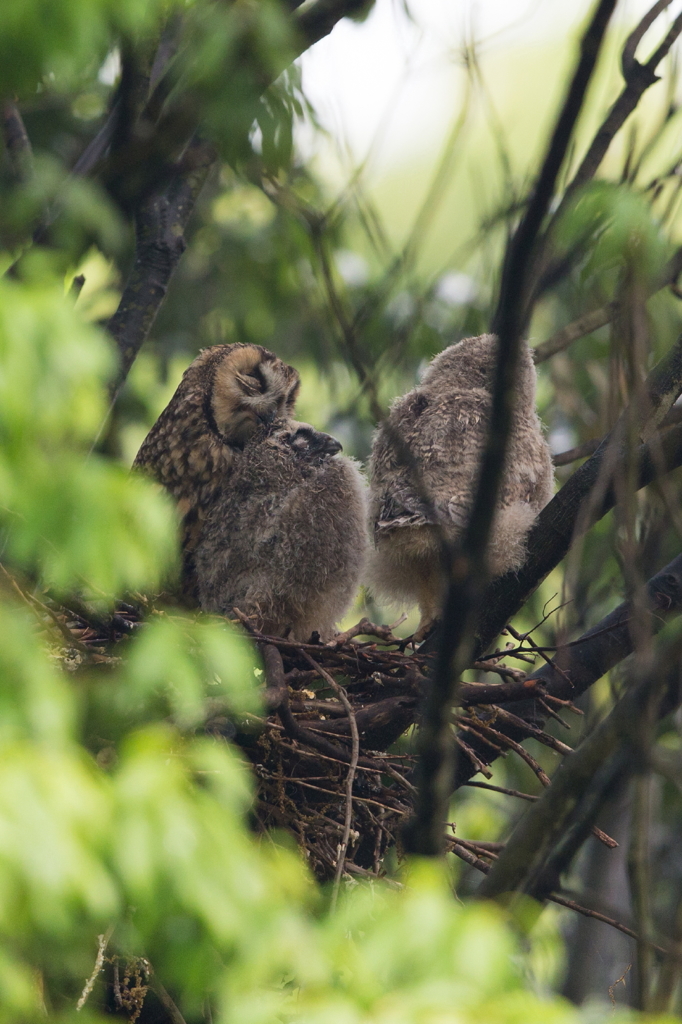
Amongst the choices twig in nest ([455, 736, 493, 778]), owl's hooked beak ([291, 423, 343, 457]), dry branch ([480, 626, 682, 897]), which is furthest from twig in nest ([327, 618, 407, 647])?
dry branch ([480, 626, 682, 897])

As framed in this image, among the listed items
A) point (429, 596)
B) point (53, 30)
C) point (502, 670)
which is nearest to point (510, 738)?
point (502, 670)

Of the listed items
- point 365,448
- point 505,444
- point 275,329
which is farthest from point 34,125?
point 505,444

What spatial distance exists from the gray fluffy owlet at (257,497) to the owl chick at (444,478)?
6.3 inches

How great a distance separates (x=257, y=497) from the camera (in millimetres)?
3711

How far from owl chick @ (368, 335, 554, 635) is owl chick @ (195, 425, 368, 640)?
121 millimetres

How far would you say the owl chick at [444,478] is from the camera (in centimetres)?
336

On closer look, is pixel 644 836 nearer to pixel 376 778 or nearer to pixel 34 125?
pixel 376 778

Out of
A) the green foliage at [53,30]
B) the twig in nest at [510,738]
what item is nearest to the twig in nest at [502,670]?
the twig in nest at [510,738]

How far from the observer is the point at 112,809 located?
173cm

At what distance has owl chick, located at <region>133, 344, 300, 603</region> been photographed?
383cm

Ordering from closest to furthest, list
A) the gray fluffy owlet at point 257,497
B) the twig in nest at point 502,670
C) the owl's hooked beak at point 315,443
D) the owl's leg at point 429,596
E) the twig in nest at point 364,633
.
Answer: the twig in nest at point 502,670 → the twig in nest at point 364,633 → the owl's leg at point 429,596 → the gray fluffy owlet at point 257,497 → the owl's hooked beak at point 315,443

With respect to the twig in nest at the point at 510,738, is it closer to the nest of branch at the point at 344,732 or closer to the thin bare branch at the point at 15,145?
the nest of branch at the point at 344,732

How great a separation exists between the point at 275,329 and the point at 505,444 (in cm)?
592

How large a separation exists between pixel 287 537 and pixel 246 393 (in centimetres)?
71
